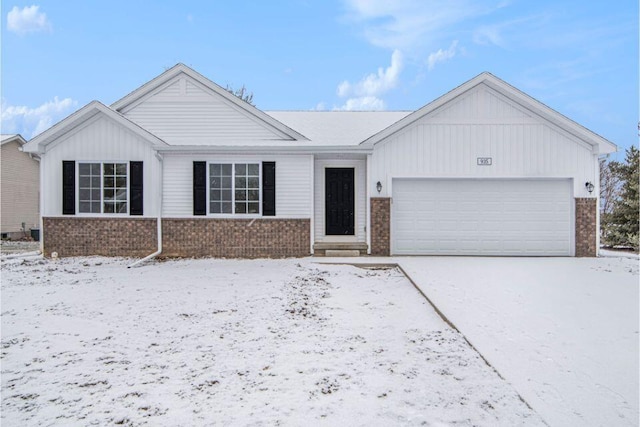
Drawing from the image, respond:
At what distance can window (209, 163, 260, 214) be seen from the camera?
10969 millimetres

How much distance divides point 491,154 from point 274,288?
24.6 ft

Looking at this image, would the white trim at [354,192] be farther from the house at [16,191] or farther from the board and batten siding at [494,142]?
the house at [16,191]

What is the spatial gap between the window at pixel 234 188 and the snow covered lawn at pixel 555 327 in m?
4.51

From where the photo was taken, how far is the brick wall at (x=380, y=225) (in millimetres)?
10922

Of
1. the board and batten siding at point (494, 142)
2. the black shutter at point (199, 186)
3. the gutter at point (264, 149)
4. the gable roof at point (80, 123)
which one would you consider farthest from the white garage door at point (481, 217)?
the gable roof at point (80, 123)

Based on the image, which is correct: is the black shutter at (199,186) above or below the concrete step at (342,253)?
above

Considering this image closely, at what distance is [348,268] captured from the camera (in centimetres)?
925

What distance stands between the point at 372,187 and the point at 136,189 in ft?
21.5

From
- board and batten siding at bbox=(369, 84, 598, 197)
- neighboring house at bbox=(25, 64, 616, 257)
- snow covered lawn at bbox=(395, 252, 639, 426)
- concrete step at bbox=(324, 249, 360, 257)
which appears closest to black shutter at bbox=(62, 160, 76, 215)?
neighboring house at bbox=(25, 64, 616, 257)

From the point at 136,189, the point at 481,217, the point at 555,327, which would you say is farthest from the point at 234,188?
the point at 555,327

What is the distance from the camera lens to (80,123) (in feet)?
35.1

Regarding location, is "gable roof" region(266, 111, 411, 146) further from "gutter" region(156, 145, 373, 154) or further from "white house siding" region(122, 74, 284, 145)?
"white house siding" region(122, 74, 284, 145)

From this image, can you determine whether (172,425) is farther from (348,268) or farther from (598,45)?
(598,45)

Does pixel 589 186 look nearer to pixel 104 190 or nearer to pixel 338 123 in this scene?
pixel 338 123
